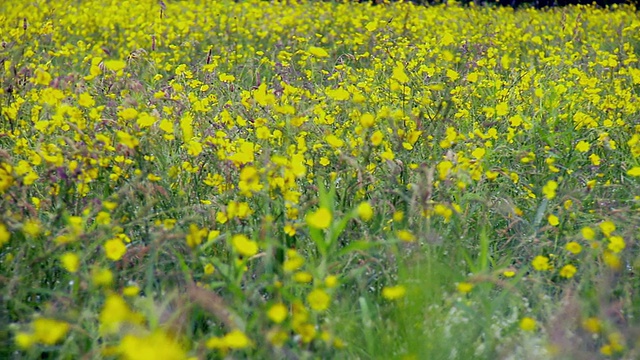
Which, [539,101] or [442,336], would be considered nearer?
[442,336]

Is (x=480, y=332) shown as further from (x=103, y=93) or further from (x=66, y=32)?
(x=66, y=32)

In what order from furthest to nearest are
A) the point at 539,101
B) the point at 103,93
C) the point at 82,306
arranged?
the point at 539,101
the point at 103,93
the point at 82,306

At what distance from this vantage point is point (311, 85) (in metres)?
4.05

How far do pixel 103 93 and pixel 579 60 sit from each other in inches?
139

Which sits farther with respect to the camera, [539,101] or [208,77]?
[208,77]

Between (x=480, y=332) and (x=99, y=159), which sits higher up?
(x=99, y=159)

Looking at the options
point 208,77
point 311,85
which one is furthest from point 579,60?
point 208,77

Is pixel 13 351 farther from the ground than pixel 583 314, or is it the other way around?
pixel 583 314

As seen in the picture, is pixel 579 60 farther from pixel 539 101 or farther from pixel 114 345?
pixel 114 345

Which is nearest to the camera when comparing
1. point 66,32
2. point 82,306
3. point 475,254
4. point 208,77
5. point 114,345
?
point 114,345

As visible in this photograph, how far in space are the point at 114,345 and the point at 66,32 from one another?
5216 mm

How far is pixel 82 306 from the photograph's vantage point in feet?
5.74

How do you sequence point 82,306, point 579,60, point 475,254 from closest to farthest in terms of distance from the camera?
point 82,306
point 475,254
point 579,60

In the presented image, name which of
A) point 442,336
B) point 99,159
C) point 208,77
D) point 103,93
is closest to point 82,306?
point 99,159
